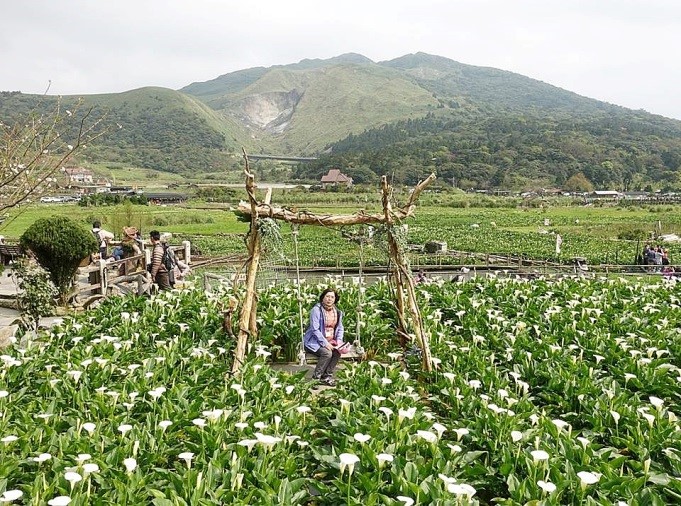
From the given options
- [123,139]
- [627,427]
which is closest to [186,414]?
[627,427]

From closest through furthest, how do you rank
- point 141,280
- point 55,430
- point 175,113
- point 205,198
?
1. point 55,430
2. point 141,280
3. point 205,198
4. point 175,113

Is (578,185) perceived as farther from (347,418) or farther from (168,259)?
(347,418)

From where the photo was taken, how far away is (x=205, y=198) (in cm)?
8619

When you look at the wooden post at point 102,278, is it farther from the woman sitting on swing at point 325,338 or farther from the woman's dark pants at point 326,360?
the woman's dark pants at point 326,360

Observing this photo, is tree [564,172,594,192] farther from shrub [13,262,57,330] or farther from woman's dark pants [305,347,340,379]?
woman's dark pants [305,347,340,379]

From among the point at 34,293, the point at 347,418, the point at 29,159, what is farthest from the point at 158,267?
the point at 347,418

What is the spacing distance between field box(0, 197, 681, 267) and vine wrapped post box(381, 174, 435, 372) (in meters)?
11.7

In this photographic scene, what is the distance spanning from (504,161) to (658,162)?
113 ft

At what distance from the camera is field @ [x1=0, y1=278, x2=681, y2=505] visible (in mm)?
4582

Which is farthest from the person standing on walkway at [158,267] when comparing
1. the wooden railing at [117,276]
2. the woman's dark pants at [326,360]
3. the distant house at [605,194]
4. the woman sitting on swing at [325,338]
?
the distant house at [605,194]

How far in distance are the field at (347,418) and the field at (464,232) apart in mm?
12850

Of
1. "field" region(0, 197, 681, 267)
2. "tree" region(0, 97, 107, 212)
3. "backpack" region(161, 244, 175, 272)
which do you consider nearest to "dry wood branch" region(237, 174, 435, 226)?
"tree" region(0, 97, 107, 212)

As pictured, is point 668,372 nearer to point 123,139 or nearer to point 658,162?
point 658,162

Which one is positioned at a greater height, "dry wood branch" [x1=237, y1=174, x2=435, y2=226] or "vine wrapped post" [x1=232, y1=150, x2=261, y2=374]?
"dry wood branch" [x1=237, y1=174, x2=435, y2=226]
